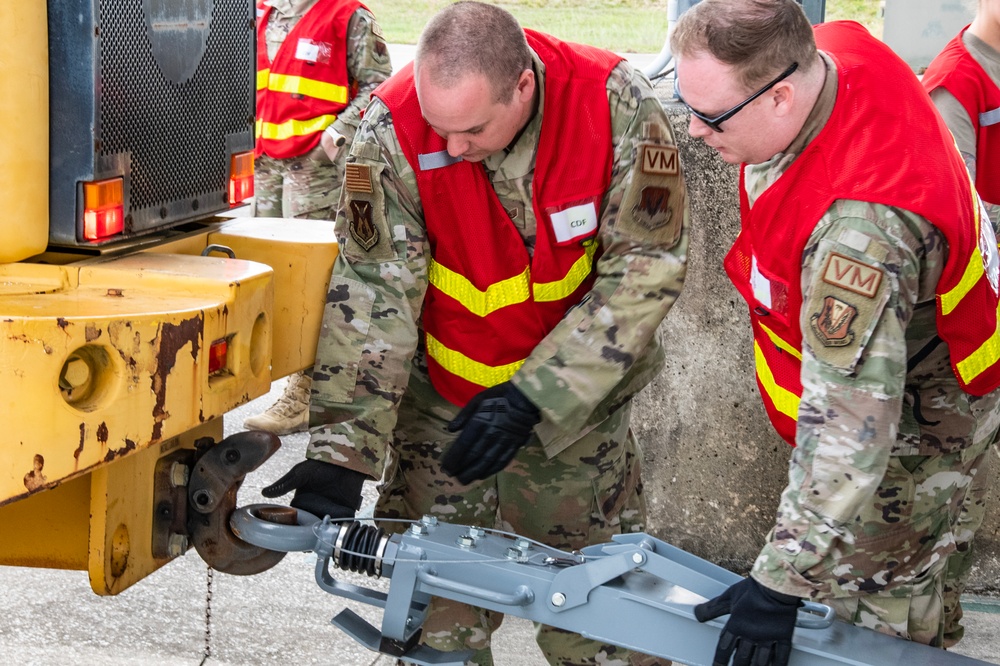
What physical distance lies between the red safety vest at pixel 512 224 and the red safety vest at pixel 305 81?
9.00 ft

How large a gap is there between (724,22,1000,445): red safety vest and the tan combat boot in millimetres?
2953

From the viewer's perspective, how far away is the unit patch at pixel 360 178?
8.04 ft

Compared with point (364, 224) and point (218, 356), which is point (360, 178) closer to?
point (364, 224)

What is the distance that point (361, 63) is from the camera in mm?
5238

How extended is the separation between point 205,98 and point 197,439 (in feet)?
2.37

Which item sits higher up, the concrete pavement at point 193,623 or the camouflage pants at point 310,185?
the camouflage pants at point 310,185

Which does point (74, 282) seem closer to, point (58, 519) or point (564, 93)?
point (58, 519)

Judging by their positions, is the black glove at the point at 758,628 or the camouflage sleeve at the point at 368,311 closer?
the black glove at the point at 758,628

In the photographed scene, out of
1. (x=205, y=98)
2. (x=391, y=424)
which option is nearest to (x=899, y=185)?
(x=391, y=424)

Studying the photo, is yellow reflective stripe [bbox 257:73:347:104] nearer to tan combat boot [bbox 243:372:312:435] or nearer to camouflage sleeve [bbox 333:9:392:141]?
camouflage sleeve [bbox 333:9:392:141]

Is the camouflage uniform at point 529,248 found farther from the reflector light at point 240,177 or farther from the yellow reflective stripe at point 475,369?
the reflector light at point 240,177

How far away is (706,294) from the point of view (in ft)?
11.7

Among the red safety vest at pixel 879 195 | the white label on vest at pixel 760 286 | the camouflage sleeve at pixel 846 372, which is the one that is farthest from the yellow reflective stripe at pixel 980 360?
the white label on vest at pixel 760 286

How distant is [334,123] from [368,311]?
2926 millimetres
